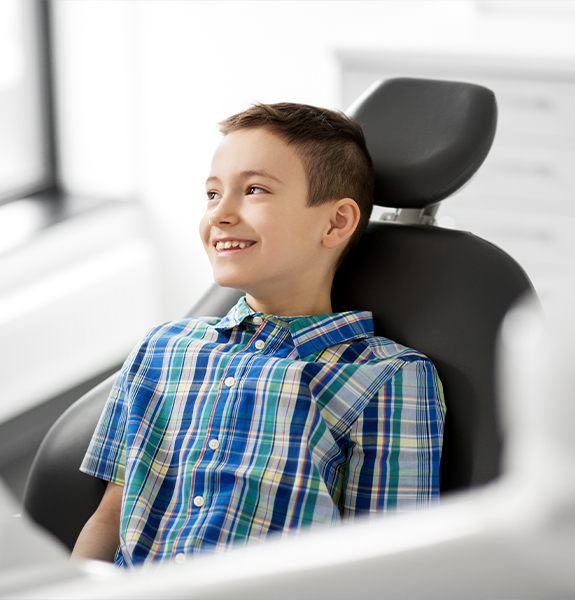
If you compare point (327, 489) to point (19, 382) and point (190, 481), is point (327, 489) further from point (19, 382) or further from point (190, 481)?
point (19, 382)

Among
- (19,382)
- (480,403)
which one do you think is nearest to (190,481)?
(480,403)

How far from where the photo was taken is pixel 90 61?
7.82 ft

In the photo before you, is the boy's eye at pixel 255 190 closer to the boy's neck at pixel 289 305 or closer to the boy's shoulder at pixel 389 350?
the boy's neck at pixel 289 305

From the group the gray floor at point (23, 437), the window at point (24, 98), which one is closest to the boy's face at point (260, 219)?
the gray floor at point (23, 437)

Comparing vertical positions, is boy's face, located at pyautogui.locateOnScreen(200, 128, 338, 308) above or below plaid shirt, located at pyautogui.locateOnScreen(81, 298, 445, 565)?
above

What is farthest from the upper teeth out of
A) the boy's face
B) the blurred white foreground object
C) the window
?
the window

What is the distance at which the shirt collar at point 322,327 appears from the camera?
105 cm

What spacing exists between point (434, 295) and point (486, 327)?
3.6 inches

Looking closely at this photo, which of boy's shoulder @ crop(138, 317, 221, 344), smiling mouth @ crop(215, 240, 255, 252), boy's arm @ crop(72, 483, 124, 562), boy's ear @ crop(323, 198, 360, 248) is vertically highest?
boy's ear @ crop(323, 198, 360, 248)

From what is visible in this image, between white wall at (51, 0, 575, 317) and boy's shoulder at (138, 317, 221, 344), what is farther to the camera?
white wall at (51, 0, 575, 317)

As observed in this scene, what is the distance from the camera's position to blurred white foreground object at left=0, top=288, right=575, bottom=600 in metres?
0.20

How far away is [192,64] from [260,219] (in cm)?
147

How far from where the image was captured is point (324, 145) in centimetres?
112

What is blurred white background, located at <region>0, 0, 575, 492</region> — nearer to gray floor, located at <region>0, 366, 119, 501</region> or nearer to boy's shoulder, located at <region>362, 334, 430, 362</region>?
gray floor, located at <region>0, 366, 119, 501</region>
